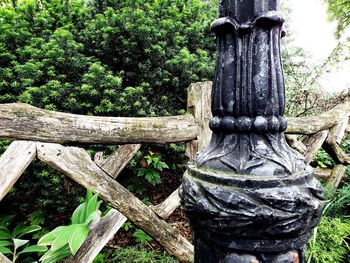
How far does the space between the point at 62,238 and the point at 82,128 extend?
2.46 ft

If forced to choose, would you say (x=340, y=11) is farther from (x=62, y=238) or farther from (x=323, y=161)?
(x=62, y=238)

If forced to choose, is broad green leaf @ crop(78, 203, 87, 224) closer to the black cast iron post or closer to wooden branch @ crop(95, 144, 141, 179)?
wooden branch @ crop(95, 144, 141, 179)

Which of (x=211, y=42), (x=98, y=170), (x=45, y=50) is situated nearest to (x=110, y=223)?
(x=98, y=170)

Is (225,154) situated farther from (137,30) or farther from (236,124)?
(137,30)

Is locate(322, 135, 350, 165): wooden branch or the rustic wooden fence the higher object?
the rustic wooden fence

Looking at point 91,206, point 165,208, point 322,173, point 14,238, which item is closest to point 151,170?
point 165,208

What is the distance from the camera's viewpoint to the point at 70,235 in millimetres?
1706

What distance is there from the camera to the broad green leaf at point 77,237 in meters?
1.61

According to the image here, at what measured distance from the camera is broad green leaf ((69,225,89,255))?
1610 mm

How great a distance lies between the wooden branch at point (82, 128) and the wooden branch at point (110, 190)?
0.40 feet

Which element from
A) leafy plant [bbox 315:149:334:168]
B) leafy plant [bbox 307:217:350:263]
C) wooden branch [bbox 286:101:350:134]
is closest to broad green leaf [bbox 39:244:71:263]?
leafy plant [bbox 307:217:350:263]

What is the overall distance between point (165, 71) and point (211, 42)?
3.22ft

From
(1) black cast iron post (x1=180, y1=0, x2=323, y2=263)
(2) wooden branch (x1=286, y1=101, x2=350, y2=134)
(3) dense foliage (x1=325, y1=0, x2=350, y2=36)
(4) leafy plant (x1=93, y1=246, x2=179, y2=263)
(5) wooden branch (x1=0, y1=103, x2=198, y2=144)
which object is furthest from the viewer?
(3) dense foliage (x1=325, y1=0, x2=350, y2=36)

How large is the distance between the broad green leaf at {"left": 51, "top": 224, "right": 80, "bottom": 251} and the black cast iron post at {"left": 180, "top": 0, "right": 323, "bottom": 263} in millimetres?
1197
